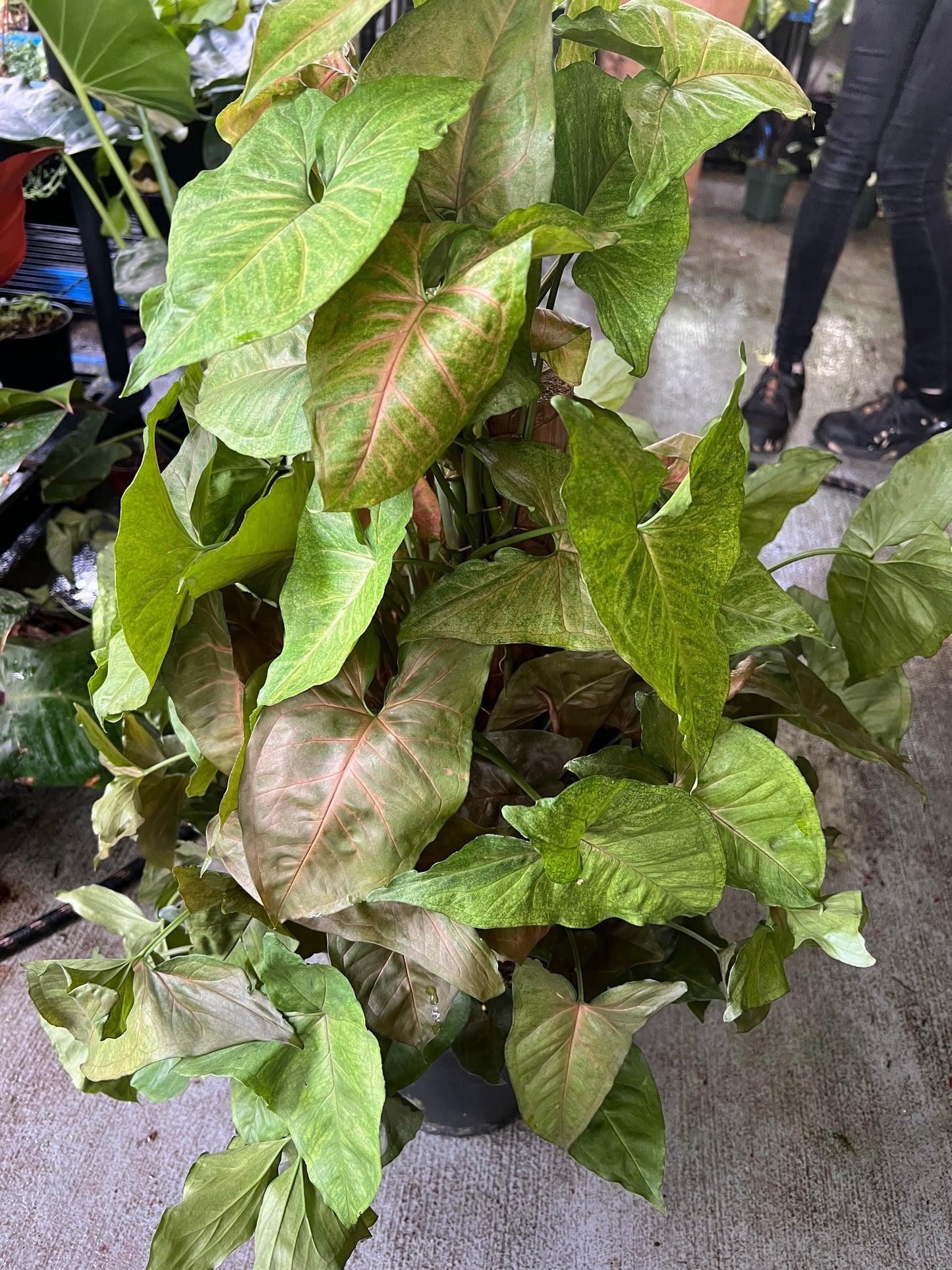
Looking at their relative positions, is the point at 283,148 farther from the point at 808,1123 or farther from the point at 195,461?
the point at 808,1123

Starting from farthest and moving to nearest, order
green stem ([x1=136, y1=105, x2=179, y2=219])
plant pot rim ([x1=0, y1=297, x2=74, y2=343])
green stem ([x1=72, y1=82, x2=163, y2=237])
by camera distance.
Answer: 1. plant pot rim ([x1=0, y1=297, x2=74, y2=343])
2. green stem ([x1=136, y1=105, x2=179, y2=219])
3. green stem ([x1=72, y1=82, x2=163, y2=237])

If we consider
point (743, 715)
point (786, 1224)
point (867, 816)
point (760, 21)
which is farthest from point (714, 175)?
point (786, 1224)

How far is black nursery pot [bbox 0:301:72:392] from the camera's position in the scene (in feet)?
6.00

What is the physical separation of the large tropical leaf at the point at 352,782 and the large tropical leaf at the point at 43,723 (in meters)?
0.61

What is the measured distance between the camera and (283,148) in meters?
0.51

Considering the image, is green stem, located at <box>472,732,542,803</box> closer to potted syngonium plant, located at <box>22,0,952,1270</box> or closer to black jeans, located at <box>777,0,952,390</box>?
potted syngonium plant, located at <box>22,0,952,1270</box>

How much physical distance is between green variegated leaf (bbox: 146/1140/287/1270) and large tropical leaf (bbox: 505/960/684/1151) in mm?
215

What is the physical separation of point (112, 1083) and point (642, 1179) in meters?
0.46

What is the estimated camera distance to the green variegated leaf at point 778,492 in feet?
2.78

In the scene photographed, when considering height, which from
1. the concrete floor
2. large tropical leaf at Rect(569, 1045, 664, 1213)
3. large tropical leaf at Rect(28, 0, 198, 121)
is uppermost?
large tropical leaf at Rect(28, 0, 198, 121)

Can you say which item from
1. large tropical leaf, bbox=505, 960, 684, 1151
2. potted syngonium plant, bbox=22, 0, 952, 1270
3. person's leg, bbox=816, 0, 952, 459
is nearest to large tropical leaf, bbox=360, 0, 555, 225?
potted syngonium plant, bbox=22, 0, 952, 1270

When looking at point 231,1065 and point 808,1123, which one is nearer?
point 231,1065

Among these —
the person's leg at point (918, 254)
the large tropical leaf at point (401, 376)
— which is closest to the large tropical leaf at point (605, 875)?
the large tropical leaf at point (401, 376)

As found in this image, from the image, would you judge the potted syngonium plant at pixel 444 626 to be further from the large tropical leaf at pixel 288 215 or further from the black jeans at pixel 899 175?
the black jeans at pixel 899 175
